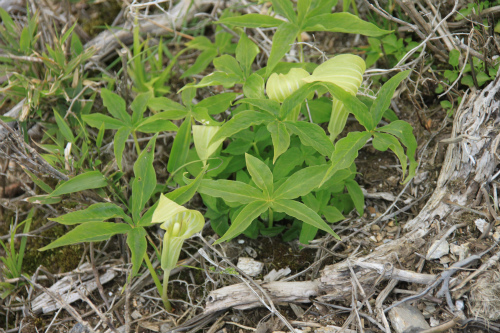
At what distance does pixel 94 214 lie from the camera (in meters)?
1.57

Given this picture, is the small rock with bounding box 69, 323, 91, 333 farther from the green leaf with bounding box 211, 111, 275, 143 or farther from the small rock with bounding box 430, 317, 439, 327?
the small rock with bounding box 430, 317, 439, 327

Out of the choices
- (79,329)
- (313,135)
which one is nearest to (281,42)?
(313,135)

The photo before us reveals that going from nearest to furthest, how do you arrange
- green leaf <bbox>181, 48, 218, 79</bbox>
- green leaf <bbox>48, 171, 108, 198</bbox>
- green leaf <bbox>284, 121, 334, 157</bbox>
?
1. green leaf <bbox>284, 121, 334, 157</bbox>
2. green leaf <bbox>48, 171, 108, 198</bbox>
3. green leaf <bbox>181, 48, 218, 79</bbox>

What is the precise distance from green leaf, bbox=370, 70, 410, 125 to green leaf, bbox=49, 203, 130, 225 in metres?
1.06

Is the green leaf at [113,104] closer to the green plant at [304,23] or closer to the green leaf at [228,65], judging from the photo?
the green leaf at [228,65]

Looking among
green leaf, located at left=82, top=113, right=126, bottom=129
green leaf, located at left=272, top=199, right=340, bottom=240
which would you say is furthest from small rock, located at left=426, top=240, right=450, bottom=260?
green leaf, located at left=82, top=113, right=126, bottom=129

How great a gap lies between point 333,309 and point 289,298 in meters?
0.18

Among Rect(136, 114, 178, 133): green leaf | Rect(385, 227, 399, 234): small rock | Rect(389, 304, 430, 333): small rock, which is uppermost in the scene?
Rect(136, 114, 178, 133): green leaf

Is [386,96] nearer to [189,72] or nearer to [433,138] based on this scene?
[433,138]

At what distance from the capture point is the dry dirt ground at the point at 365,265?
1522 mm

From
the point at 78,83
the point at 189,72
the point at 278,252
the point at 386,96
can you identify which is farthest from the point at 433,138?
the point at 78,83

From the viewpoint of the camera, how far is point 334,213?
1.77m

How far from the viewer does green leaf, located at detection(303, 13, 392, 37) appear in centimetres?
173

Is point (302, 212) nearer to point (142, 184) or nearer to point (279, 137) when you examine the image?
point (279, 137)
